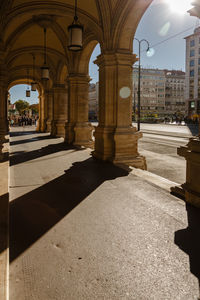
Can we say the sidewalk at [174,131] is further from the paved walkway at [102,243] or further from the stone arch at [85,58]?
the paved walkway at [102,243]

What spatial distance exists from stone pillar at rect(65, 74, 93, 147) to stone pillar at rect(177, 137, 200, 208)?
859cm

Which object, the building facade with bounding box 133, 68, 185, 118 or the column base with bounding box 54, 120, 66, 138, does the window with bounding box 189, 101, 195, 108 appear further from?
the column base with bounding box 54, 120, 66, 138

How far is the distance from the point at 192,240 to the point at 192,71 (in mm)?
68788

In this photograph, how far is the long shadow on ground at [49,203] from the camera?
3043 mm

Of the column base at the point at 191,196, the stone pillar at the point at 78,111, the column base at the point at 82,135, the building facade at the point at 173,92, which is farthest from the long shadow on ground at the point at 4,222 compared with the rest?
the building facade at the point at 173,92

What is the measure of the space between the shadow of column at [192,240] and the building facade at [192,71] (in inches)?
2461

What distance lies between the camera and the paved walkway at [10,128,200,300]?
6.96 ft

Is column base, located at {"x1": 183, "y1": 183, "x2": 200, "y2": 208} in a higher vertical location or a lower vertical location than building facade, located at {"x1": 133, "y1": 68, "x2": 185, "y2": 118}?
lower

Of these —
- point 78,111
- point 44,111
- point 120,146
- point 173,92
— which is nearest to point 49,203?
point 120,146

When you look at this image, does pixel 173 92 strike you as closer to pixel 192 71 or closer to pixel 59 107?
pixel 192 71

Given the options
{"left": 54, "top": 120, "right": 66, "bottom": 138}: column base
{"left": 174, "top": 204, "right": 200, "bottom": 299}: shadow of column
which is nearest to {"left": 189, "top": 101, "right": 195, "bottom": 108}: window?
{"left": 54, "top": 120, "right": 66, "bottom": 138}: column base

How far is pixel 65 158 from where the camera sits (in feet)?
27.9

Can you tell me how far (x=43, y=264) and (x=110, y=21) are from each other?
24.9 ft

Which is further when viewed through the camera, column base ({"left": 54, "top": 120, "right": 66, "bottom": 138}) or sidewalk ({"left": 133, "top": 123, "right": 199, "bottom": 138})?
sidewalk ({"left": 133, "top": 123, "right": 199, "bottom": 138})
